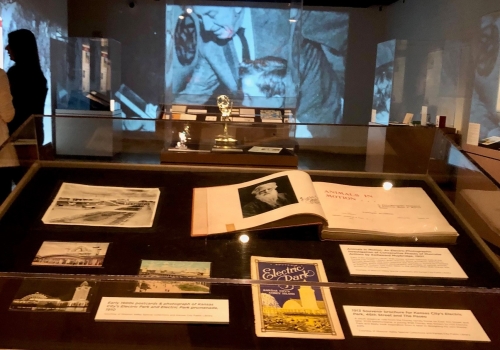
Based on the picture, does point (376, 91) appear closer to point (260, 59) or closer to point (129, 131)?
point (260, 59)

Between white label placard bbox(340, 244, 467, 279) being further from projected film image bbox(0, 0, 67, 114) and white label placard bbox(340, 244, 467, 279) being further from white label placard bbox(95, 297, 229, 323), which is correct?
projected film image bbox(0, 0, 67, 114)

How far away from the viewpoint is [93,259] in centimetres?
98

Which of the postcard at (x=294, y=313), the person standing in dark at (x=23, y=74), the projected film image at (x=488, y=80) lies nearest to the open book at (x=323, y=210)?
the postcard at (x=294, y=313)

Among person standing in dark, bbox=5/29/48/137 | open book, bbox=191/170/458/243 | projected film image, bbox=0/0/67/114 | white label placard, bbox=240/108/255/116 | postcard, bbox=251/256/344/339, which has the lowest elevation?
postcard, bbox=251/256/344/339

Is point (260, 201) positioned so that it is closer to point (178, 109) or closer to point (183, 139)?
point (183, 139)

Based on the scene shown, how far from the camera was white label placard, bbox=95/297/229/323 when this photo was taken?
81 centimetres

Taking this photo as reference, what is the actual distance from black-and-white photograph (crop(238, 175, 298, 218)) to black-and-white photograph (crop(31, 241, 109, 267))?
12.7 inches

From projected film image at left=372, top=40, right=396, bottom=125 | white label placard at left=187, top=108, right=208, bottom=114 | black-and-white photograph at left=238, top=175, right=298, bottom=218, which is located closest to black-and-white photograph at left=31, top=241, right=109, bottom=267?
black-and-white photograph at left=238, top=175, right=298, bottom=218

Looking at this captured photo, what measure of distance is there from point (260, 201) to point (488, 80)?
278 centimetres

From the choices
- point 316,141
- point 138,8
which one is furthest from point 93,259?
point 138,8

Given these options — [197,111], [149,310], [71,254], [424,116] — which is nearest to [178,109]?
[197,111]

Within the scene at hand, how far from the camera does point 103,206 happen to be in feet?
3.87

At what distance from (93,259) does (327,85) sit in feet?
19.7

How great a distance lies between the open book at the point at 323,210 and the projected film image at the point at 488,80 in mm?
2250
